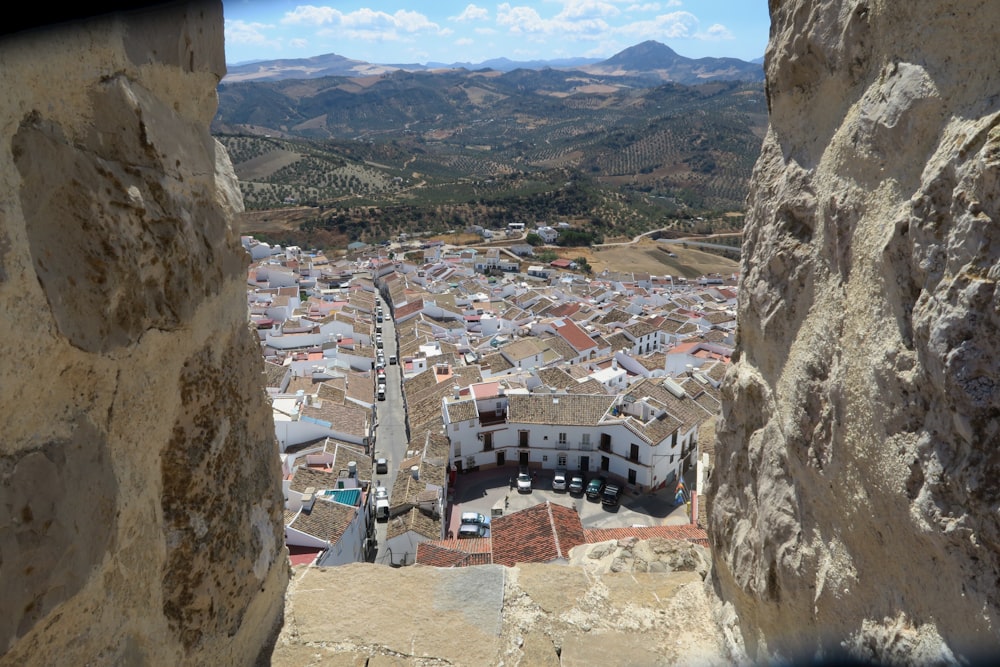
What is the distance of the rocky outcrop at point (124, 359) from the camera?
151 cm

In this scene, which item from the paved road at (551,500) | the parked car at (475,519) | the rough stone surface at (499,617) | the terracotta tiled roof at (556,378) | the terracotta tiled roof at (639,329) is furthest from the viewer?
the terracotta tiled roof at (639,329)

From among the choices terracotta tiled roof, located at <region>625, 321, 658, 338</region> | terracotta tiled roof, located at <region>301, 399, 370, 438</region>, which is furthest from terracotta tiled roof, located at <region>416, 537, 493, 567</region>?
terracotta tiled roof, located at <region>625, 321, 658, 338</region>

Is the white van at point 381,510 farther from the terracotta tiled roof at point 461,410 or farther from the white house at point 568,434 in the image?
the terracotta tiled roof at point 461,410

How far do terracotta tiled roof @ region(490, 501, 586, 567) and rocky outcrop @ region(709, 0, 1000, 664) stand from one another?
32.0ft

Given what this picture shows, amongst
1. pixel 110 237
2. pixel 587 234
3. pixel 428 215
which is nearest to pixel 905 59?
pixel 110 237

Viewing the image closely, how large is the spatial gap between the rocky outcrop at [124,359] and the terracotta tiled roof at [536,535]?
9.77 meters

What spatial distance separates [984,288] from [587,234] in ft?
190

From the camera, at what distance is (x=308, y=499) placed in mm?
14078

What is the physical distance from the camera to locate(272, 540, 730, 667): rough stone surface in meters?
2.93

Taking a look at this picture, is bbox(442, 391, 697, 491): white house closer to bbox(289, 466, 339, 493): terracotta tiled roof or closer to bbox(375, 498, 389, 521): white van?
bbox(375, 498, 389, 521): white van

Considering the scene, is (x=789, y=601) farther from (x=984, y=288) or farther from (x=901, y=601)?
(x=984, y=288)

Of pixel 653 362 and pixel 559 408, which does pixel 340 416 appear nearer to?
pixel 559 408

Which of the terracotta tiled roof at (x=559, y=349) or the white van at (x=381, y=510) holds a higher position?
the terracotta tiled roof at (x=559, y=349)

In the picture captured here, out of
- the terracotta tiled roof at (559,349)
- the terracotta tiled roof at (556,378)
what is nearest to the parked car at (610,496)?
the terracotta tiled roof at (556,378)
